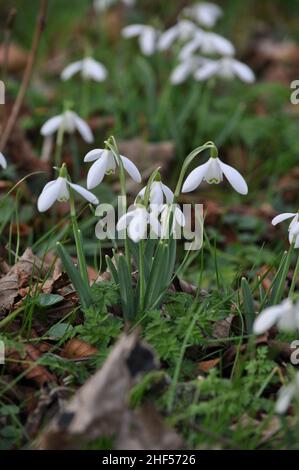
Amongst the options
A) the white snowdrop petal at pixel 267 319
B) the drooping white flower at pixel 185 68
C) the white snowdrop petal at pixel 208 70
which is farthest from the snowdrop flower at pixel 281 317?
the drooping white flower at pixel 185 68

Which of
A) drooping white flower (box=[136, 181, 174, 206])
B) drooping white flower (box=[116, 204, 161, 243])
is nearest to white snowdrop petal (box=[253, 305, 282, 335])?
drooping white flower (box=[116, 204, 161, 243])

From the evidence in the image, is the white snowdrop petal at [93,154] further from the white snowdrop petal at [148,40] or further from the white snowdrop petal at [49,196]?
the white snowdrop petal at [148,40]

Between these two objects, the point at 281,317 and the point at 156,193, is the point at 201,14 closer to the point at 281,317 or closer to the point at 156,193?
the point at 156,193

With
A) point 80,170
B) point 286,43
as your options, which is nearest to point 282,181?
point 80,170

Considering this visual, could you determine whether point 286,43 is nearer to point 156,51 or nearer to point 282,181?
point 156,51

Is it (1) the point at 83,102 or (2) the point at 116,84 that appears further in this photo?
(2) the point at 116,84

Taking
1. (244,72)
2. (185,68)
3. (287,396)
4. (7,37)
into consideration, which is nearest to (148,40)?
(185,68)

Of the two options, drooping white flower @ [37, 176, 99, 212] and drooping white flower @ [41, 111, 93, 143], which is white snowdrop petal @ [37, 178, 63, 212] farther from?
drooping white flower @ [41, 111, 93, 143]
